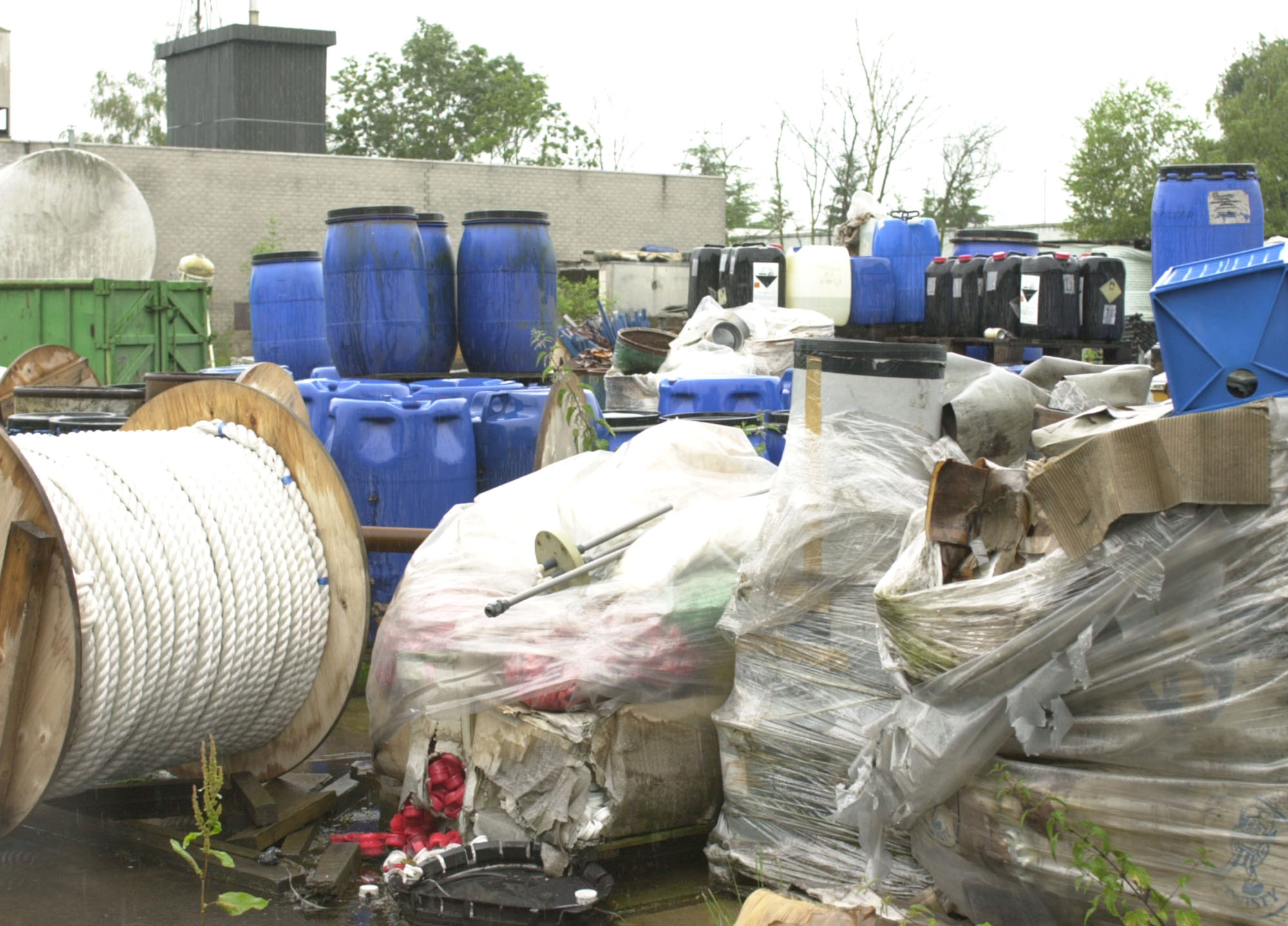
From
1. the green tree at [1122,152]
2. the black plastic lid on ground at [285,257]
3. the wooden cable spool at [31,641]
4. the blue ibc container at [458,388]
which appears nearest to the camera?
the wooden cable spool at [31,641]

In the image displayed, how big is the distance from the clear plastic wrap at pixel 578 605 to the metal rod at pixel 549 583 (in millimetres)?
36

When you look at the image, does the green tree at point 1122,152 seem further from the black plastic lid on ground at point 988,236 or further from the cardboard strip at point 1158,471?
the cardboard strip at point 1158,471

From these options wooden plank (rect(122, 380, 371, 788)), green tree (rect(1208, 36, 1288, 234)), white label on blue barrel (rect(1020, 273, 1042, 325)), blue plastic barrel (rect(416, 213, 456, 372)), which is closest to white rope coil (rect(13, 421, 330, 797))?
wooden plank (rect(122, 380, 371, 788))

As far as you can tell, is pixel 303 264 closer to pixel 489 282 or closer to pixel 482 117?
pixel 489 282

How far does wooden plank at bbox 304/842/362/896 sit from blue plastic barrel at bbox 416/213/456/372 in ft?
14.6

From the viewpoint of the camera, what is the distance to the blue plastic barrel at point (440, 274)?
767 centimetres

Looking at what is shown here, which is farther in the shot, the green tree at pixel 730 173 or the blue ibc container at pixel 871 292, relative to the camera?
the green tree at pixel 730 173

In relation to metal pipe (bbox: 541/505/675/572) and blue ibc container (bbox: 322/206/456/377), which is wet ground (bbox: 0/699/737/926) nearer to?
metal pipe (bbox: 541/505/675/572)

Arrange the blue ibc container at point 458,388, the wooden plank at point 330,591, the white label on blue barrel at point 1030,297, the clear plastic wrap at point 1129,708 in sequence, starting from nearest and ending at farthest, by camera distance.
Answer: the clear plastic wrap at point 1129,708 < the wooden plank at point 330,591 < the blue ibc container at point 458,388 < the white label on blue barrel at point 1030,297

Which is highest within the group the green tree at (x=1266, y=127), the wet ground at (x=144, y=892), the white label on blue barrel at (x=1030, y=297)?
the green tree at (x=1266, y=127)

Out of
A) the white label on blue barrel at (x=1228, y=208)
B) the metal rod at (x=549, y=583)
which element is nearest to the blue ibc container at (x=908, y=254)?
the white label on blue barrel at (x=1228, y=208)

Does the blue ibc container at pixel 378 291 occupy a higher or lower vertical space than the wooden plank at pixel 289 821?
higher

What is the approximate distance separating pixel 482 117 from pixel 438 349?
33248 millimetres

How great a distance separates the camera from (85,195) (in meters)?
17.6
